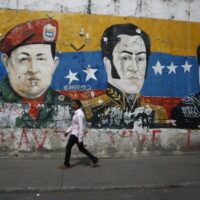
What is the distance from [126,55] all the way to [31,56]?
2.25 m

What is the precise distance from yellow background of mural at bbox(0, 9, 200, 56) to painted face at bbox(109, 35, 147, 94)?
13.9 inches

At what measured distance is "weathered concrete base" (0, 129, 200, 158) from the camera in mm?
11812

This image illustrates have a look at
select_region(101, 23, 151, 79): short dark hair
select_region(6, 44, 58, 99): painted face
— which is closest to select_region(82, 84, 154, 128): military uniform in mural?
select_region(101, 23, 151, 79): short dark hair

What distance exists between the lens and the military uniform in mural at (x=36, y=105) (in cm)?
1177

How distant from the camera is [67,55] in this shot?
468 inches

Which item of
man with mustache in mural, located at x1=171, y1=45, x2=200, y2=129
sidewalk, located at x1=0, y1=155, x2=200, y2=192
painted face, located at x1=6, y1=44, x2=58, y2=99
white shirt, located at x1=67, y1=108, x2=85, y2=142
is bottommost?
sidewalk, located at x1=0, y1=155, x2=200, y2=192

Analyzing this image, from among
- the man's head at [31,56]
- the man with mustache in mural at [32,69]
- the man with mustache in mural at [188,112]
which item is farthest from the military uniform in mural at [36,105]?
the man with mustache in mural at [188,112]

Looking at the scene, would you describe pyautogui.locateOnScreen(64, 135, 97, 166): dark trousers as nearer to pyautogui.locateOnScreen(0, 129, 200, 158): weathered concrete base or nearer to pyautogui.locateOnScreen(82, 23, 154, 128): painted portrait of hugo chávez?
pyautogui.locateOnScreen(0, 129, 200, 158): weathered concrete base

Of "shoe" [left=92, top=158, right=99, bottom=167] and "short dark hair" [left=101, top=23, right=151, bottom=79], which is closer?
"shoe" [left=92, top=158, right=99, bottom=167]

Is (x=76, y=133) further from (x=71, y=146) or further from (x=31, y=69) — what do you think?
(x=31, y=69)

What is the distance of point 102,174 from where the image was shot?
10.4 metres

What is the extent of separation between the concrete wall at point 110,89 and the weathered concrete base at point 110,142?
0.02 metres

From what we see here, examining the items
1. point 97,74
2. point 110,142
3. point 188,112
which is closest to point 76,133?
point 110,142

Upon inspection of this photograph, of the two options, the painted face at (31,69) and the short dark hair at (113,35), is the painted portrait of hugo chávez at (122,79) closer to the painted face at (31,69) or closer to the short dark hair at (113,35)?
the short dark hair at (113,35)
